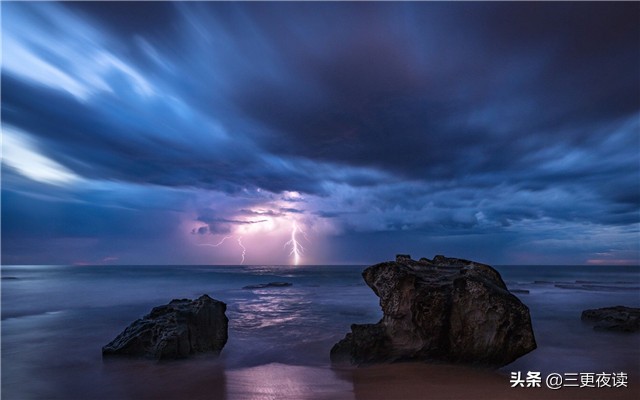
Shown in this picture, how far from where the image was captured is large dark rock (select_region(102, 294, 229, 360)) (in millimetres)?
10164

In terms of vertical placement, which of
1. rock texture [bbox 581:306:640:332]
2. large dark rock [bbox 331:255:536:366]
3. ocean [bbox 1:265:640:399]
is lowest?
ocean [bbox 1:265:640:399]

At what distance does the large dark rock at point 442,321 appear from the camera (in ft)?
27.7

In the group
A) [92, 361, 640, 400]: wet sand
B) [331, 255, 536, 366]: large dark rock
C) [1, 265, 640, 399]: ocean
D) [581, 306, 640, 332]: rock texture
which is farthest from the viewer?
[581, 306, 640, 332]: rock texture

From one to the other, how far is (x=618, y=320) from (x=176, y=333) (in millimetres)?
18918

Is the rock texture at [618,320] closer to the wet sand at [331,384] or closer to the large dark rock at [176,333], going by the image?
the wet sand at [331,384]

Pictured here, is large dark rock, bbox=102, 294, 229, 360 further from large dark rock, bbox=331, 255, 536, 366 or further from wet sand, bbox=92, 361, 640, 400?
large dark rock, bbox=331, 255, 536, 366

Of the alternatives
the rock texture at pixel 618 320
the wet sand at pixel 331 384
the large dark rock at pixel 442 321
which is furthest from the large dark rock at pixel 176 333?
the rock texture at pixel 618 320

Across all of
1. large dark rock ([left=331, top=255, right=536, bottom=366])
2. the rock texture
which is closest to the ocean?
large dark rock ([left=331, top=255, right=536, bottom=366])

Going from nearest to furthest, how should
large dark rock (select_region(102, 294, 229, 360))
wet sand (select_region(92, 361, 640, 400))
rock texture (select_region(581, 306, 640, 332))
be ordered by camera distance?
wet sand (select_region(92, 361, 640, 400)) < large dark rock (select_region(102, 294, 229, 360)) < rock texture (select_region(581, 306, 640, 332))

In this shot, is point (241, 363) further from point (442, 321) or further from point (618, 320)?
point (618, 320)

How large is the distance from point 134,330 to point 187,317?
1.79m

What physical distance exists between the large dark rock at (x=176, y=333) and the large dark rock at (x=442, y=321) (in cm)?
418

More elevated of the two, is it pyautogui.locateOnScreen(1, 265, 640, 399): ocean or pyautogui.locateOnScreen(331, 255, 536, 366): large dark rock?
pyautogui.locateOnScreen(331, 255, 536, 366): large dark rock

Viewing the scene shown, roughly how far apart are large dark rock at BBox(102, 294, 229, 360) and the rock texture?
16.9 meters
